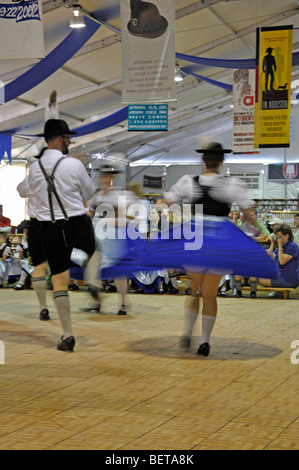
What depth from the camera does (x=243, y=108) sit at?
18.7 metres

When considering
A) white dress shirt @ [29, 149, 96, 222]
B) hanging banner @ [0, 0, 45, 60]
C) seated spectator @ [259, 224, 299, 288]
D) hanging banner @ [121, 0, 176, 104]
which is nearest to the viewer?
white dress shirt @ [29, 149, 96, 222]

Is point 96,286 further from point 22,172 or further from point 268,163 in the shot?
point 268,163

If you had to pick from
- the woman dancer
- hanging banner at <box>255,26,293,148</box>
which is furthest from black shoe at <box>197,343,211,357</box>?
hanging banner at <box>255,26,293,148</box>

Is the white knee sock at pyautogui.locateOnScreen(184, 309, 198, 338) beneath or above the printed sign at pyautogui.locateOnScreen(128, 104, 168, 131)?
beneath

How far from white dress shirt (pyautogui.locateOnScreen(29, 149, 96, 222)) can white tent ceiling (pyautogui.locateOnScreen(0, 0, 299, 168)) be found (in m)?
3.68

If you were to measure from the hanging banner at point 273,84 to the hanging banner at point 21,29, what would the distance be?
5.53m

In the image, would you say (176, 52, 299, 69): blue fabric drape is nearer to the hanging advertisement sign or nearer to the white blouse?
the white blouse

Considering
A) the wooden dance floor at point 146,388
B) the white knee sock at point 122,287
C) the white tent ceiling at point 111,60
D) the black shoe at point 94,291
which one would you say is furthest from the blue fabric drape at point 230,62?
the wooden dance floor at point 146,388

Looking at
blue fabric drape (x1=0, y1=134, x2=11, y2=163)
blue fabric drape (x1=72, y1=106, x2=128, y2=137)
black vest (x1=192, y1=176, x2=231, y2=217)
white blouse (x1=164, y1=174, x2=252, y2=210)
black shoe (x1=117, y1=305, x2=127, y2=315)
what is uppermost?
blue fabric drape (x1=72, y1=106, x2=128, y2=137)

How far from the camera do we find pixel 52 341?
6.20 m

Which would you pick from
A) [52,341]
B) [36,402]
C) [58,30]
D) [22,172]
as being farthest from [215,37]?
[36,402]

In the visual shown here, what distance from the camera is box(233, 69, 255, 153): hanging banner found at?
18.5m

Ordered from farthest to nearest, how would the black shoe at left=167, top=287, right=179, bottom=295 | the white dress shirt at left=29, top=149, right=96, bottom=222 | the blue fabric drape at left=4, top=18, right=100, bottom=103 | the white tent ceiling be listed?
the white tent ceiling, the blue fabric drape at left=4, top=18, right=100, bottom=103, the black shoe at left=167, top=287, right=179, bottom=295, the white dress shirt at left=29, top=149, right=96, bottom=222

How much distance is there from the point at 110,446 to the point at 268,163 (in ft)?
114
